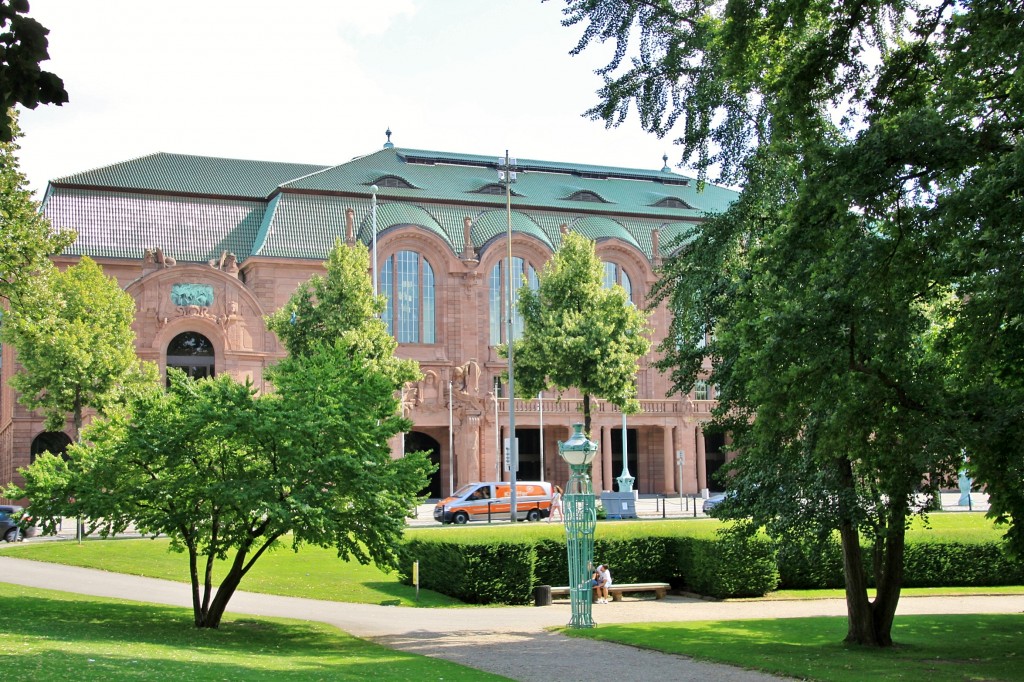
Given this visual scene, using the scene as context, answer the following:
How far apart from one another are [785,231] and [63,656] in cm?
1040

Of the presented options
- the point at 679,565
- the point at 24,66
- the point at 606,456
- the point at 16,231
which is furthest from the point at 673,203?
the point at 24,66

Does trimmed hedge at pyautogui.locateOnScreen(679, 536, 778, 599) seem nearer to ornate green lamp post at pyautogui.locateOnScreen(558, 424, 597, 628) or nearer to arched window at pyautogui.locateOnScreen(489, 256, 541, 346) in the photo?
ornate green lamp post at pyautogui.locateOnScreen(558, 424, 597, 628)

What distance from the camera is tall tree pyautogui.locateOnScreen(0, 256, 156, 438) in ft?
135

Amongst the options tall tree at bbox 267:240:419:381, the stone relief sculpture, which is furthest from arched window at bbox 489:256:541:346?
tall tree at bbox 267:240:419:381

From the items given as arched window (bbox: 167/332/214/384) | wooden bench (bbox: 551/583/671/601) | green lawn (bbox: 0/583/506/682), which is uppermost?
Result: arched window (bbox: 167/332/214/384)

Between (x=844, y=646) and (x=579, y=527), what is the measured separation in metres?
5.48

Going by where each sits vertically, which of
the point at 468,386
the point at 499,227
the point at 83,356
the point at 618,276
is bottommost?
the point at 83,356

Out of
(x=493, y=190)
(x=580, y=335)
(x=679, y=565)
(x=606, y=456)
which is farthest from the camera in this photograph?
(x=493, y=190)

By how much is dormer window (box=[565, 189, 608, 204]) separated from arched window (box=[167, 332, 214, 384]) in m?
24.2

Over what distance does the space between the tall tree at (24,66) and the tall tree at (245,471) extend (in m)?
13.7

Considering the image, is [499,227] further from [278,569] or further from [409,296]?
[278,569]

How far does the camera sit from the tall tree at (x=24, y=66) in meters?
5.34

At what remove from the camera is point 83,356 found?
4100 centimetres

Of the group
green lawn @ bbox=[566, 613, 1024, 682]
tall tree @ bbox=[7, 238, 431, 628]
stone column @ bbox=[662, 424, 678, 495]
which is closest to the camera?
green lawn @ bbox=[566, 613, 1024, 682]
